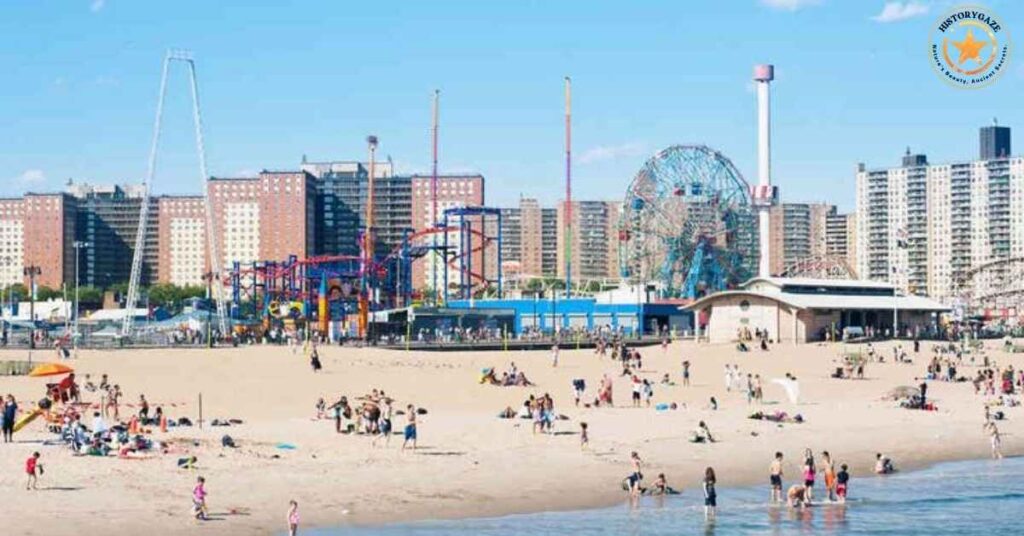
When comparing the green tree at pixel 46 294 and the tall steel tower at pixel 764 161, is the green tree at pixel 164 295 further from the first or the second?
the tall steel tower at pixel 764 161

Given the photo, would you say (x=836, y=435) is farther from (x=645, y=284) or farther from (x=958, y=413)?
(x=645, y=284)

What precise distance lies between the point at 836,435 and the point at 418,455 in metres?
13.1

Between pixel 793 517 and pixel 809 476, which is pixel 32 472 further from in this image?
pixel 809 476

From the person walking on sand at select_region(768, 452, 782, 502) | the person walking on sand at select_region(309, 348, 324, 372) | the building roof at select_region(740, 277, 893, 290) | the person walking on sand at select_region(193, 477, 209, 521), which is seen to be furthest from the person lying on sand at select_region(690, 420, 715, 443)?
the building roof at select_region(740, 277, 893, 290)

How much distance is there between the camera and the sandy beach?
2642cm

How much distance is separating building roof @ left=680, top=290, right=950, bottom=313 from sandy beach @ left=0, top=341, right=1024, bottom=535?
1121 centimetres

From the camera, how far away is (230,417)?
39000mm

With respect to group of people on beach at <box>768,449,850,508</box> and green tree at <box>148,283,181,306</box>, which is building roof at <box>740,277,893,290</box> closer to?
group of people on beach at <box>768,449,850,508</box>

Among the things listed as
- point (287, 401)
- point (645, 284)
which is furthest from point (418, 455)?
point (645, 284)

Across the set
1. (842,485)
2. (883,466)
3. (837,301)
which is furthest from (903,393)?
(837,301)

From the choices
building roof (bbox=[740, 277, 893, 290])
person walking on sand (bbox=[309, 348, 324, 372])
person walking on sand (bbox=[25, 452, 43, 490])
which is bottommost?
person walking on sand (bbox=[25, 452, 43, 490])

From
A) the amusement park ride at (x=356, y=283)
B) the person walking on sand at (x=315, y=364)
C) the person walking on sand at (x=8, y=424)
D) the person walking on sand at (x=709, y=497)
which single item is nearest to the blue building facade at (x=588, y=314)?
the amusement park ride at (x=356, y=283)

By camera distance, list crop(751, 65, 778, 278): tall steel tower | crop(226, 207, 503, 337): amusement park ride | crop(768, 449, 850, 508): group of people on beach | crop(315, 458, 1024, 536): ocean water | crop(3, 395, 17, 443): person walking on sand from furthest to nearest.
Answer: crop(751, 65, 778, 278): tall steel tower, crop(226, 207, 503, 337): amusement park ride, crop(3, 395, 17, 443): person walking on sand, crop(768, 449, 850, 508): group of people on beach, crop(315, 458, 1024, 536): ocean water

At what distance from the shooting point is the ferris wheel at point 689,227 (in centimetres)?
10694
